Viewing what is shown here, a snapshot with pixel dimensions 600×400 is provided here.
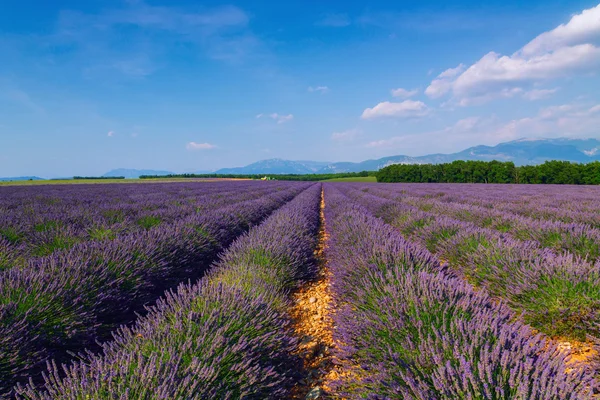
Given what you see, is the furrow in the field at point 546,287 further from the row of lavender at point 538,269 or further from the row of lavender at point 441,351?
the row of lavender at point 441,351

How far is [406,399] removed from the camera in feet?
3.81

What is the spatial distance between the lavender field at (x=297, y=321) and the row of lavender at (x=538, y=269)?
1 centimetres

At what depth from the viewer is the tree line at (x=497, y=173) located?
34500 mm

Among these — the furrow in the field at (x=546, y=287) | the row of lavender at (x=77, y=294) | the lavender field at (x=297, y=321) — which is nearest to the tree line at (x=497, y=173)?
the lavender field at (x=297, y=321)

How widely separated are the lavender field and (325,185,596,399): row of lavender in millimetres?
11

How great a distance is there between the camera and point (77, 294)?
2.33 m

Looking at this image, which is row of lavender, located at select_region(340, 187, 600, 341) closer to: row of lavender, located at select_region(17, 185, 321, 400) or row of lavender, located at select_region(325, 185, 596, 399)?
row of lavender, located at select_region(325, 185, 596, 399)

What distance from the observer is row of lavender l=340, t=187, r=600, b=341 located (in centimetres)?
235

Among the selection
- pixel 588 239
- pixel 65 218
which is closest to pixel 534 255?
pixel 588 239

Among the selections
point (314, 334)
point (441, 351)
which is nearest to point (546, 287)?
point (441, 351)

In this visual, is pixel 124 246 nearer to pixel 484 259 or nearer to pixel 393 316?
pixel 393 316

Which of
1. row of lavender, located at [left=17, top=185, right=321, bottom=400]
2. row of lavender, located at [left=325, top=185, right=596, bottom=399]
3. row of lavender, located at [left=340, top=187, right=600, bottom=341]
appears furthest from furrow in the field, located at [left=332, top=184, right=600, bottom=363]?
row of lavender, located at [left=17, top=185, right=321, bottom=400]

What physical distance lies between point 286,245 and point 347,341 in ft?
7.07

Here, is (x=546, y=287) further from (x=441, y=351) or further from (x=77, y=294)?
(x=77, y=294)
